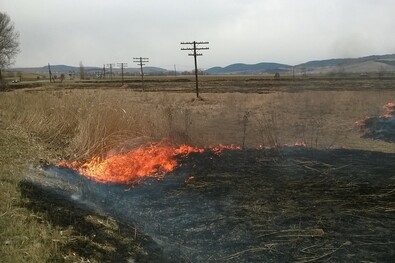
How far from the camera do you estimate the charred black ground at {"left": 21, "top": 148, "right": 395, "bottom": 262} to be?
5.11 m

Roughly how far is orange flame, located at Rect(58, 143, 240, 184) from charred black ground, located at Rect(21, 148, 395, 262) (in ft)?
1.06

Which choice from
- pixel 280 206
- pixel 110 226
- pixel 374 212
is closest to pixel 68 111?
pixel 110 226

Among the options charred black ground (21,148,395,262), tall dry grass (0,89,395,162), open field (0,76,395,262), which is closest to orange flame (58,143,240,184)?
charred black ground (21,148,395,262)

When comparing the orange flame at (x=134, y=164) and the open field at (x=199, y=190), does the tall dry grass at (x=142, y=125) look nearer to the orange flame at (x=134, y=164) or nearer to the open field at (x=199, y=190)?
the open field at (x=199, y=190)

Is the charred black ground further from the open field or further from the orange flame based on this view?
the orange flame

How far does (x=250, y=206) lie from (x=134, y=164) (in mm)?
3621

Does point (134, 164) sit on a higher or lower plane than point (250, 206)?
higher

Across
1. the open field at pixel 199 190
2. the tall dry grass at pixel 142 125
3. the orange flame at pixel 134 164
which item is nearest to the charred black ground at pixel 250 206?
the open field at pixel 199 190

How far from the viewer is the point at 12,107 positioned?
1512 cm

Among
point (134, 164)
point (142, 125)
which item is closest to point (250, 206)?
point (134, 164)

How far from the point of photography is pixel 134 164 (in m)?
9.19

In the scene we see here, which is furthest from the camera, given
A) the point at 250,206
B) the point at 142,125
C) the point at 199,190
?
the point at 142,125

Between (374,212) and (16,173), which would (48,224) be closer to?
(16,173)

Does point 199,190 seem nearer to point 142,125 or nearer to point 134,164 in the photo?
point 134,164
